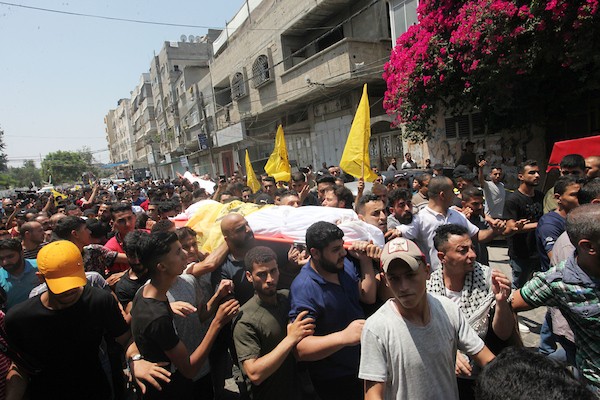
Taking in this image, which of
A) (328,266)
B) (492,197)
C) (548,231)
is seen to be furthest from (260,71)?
(328,266)

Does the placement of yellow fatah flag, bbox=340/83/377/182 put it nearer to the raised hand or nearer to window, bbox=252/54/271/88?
the raised hand

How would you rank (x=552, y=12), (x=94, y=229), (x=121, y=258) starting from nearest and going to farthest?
(x=121, y=258) < (x=94, y=229) < (x=552, y=12)

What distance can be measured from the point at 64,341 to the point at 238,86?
71.0ft

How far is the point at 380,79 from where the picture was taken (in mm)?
14180

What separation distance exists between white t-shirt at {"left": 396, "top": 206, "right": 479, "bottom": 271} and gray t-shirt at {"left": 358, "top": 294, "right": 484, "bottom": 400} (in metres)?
1.80

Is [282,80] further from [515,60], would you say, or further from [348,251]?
[348,251]

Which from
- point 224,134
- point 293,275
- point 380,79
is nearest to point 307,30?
point 380,79

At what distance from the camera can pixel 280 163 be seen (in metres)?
8.66

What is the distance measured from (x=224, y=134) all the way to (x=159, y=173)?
35.8 meters

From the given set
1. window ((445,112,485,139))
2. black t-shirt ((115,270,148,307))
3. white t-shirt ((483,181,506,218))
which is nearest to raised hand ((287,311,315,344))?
black t-shirt ((115,270,148,307))

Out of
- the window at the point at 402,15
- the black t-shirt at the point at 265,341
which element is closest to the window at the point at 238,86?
the window at the point at 402,15

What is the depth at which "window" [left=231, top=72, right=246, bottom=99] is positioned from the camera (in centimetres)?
2158

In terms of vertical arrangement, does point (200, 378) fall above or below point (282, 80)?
below

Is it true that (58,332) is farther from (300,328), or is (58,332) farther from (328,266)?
(328,266)
